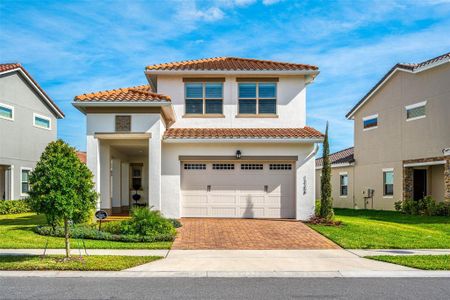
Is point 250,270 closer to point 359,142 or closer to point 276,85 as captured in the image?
point 276,85

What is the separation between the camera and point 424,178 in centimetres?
2533

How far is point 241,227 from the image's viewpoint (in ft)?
53.1

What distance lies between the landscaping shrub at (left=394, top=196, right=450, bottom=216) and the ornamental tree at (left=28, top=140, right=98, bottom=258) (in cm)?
1760

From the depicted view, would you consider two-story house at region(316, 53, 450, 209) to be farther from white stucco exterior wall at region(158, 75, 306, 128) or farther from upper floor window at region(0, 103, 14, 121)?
upper floor window at region(0, 103, 14, 121)

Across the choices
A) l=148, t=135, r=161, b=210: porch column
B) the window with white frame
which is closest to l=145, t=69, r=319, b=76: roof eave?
l=148, t=135, r=161, b=210: porch column

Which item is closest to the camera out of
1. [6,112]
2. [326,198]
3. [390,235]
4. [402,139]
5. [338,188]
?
[390,235]

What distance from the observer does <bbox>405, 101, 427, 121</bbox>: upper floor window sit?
24.1 m

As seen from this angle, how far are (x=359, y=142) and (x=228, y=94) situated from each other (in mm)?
13480

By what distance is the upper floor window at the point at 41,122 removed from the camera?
2737 cm

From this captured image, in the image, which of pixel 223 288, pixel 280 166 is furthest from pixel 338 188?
pixel 223 288

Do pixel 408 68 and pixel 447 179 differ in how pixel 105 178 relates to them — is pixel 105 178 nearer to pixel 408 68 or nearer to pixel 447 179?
pixel 447 179

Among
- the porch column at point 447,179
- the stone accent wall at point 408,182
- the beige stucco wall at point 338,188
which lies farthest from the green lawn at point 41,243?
the beige stucco wall at point 338,188

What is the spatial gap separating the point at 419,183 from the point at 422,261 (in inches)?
638

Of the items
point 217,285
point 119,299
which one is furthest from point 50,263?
point 217,285
